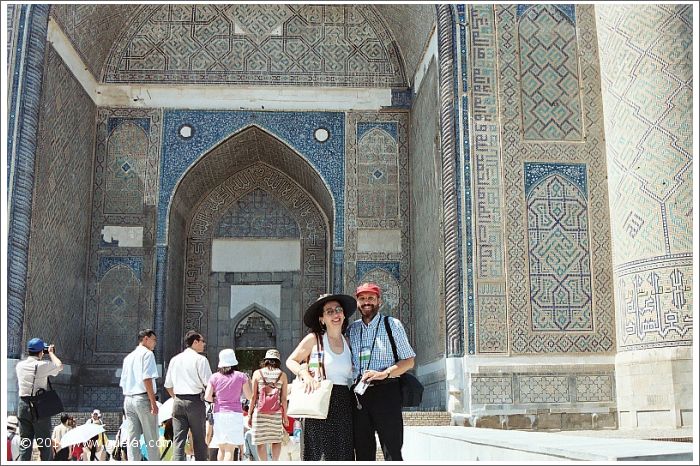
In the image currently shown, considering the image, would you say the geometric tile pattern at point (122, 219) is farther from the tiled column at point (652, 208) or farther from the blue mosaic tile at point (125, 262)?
the tiled column at point (652, 208)

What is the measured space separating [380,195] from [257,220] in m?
1.89

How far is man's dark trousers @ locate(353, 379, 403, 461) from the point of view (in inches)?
127

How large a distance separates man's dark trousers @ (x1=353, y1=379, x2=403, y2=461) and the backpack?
5.14ft

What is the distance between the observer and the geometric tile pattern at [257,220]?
1120cm

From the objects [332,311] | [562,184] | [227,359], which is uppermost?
[562,184]

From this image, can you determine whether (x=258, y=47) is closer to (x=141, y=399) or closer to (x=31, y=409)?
(x=141, y=399)

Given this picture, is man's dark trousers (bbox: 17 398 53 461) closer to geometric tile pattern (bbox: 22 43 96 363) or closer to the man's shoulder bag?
the man's shoulder bag

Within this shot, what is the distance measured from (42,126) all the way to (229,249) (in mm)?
3406

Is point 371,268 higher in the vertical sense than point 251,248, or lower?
lower

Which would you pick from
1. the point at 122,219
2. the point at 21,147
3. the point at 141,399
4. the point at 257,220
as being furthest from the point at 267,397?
the point at 257,220

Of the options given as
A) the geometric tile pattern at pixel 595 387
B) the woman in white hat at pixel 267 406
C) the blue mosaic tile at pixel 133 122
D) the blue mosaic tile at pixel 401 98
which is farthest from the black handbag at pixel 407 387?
the blue mosaic tile at pixel 133 122

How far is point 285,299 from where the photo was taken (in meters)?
11.1

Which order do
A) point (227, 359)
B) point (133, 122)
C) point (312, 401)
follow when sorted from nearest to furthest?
point (312, 401) → point (227, 359) → point (133, 122)

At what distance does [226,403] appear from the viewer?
4.82 metres
